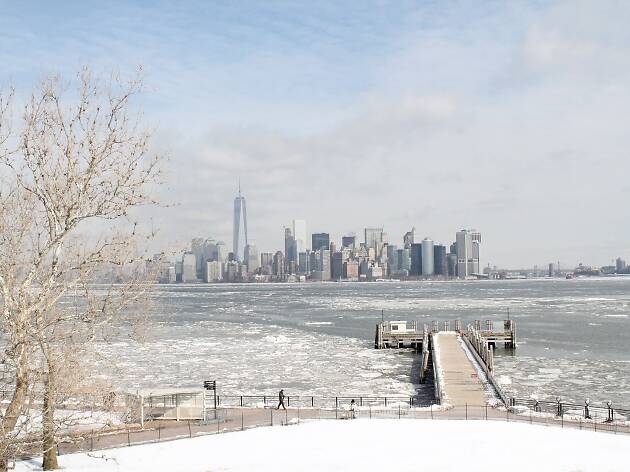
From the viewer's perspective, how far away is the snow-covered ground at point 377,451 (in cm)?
2122

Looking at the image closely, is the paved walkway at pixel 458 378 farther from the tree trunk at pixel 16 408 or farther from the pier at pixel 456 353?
the tree trunk at pixel 16 408

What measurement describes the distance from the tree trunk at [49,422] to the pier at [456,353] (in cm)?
1909

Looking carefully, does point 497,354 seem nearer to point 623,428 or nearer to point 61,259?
point 623,428

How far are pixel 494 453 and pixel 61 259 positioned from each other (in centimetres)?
1489

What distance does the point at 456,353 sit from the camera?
53938 mm

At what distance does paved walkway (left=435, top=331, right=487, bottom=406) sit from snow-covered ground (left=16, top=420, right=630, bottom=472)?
23.2ft

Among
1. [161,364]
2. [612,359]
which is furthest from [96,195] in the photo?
[612,359]

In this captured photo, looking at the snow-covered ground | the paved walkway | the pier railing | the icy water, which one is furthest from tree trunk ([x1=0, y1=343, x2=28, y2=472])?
the paved walkway

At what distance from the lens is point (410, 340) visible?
74062 millimetres

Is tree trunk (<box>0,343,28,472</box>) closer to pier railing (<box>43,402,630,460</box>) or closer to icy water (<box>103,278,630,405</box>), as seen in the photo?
pier railing (<box>43,402,630,460</box>)

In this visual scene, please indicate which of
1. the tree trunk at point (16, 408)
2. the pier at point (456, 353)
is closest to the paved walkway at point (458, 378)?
the pier at point (456, 353)

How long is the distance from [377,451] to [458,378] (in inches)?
752

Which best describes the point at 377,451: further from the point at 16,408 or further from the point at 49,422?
the point at 16,408

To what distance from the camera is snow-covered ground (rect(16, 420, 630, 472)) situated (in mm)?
21219
